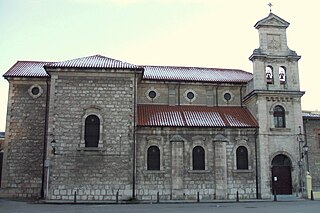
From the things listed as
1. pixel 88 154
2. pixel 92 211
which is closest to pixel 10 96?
pixel 88 154

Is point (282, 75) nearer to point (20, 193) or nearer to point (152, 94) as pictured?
point (152, 94)

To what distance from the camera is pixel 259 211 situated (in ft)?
63.4

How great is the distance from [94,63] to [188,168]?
11398 millimetres

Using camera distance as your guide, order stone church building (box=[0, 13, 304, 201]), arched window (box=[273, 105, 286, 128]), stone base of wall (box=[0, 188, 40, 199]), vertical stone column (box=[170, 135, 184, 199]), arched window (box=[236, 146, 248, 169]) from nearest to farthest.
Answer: stone church building (box=[0, 13, 304, 201])
vertical stone column (box=[170, 135, 184, 199])
stone base of wall (box=[0, 188, 40, 199])
arched window (box=[236, 146, 248, 169])
arched window (box=[273, 105, 286, 128])

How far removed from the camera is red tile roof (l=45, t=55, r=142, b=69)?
28750 millimetres

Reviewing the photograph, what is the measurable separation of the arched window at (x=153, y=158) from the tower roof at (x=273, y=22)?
14173 mm

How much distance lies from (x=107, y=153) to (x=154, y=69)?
1143cm

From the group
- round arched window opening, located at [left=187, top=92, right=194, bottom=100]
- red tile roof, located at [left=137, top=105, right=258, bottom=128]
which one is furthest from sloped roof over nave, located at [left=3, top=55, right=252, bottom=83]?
red tile roof, located at [left=137, top=105, right=258, bottom=128]

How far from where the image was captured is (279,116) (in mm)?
31281

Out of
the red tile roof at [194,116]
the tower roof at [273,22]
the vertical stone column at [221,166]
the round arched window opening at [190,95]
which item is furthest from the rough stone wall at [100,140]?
the tower roof at [273,22]

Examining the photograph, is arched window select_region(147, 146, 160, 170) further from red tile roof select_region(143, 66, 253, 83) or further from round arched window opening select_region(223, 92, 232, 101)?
round arched window opening select_region(223, 92, 232, 101)

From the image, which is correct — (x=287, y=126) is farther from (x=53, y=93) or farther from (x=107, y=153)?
(x=53, y=93)

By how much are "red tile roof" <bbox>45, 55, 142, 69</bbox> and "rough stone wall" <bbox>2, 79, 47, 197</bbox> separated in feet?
12.6

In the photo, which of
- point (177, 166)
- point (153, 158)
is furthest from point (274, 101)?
point (153, 158)
